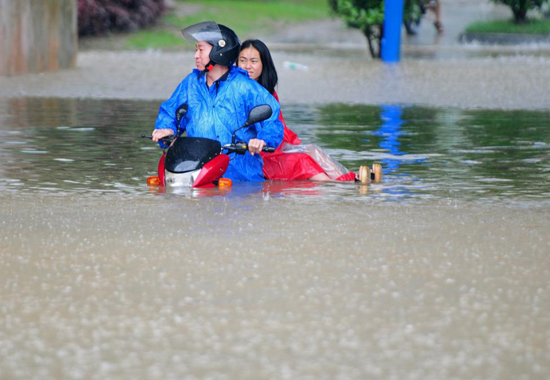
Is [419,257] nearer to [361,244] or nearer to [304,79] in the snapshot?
[361,244]

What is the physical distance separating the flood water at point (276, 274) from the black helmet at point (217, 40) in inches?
34.1

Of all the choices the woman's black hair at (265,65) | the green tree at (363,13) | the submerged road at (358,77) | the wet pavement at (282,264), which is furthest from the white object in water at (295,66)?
the woman's black hair at (265,65)

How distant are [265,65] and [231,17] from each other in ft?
79.0

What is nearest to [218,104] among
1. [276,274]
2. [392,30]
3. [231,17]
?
[276,274]

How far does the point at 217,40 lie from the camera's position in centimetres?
783

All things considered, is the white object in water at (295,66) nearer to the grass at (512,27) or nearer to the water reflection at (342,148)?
the water reflection at (342,148)

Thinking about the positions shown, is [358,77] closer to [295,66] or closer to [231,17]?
[295,66]

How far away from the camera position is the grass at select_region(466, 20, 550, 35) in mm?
27875

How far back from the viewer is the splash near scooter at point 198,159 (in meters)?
7.53

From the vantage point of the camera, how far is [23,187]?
25.1 feet

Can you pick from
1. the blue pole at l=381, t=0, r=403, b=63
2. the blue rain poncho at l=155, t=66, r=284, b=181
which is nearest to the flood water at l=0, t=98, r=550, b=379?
the blue rain poncho at l=155, t=66, r=284, b=181

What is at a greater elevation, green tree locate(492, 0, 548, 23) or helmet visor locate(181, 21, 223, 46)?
green tree locate(492, 0, 548, 23)

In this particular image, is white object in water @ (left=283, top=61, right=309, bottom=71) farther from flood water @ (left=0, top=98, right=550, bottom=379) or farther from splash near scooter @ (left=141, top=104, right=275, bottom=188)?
splash near scooter @ (left=141, top=104, right=275, bottom=188)

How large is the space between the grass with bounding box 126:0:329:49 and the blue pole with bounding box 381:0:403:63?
732 cm
